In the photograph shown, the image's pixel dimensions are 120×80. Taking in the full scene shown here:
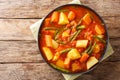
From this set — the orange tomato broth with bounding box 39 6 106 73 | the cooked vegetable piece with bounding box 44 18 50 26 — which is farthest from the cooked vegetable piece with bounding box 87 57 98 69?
the cooked vegetable piece with bounding box 44 18 50 26

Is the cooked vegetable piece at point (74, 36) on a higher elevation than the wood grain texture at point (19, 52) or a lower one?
higher

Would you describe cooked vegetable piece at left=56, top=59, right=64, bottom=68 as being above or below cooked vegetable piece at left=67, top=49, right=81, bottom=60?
below

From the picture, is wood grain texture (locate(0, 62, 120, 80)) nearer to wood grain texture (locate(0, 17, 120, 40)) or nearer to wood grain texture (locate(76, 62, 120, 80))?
wood grain texture (locate(76, 62, 120, 80))

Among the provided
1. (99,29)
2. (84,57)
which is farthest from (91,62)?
(99,29)

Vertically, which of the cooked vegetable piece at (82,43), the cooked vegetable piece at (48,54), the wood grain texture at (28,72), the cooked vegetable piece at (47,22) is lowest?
the wood grain texture at (28,72)

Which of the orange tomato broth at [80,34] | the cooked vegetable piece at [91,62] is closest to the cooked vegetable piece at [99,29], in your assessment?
the orange tomato broth at [80,34]

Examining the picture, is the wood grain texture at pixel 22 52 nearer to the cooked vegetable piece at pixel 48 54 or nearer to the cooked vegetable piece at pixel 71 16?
the cooked vegetable piece at pixel 48 54

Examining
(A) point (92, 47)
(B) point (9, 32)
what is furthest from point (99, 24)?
(B) point (9, 32)
